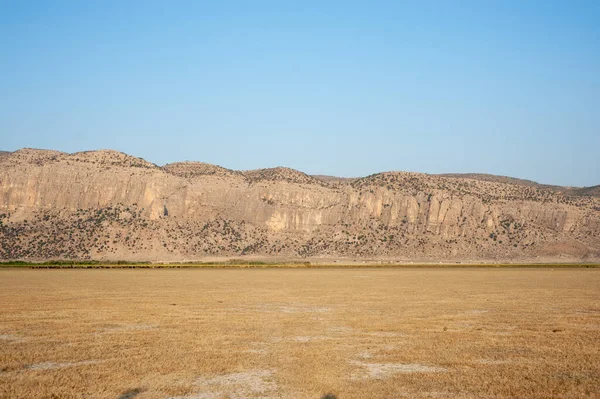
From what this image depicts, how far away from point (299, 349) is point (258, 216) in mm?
121573

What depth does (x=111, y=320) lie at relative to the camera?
2345cm

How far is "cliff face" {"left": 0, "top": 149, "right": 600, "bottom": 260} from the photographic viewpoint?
12112 cm

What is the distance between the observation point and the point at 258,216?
138 metres

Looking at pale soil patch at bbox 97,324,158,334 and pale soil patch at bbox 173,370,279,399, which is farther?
pale soil patch at bbox 97,324,158,334

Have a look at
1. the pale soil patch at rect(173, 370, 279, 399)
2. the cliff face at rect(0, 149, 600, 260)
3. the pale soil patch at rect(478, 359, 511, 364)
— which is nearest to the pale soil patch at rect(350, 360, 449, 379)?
the pale soil patch at rect(478, 359, 511, 364)

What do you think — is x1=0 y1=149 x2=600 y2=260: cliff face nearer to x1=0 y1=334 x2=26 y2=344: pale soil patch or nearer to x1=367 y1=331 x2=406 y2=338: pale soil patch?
x1=0 y1=334 x2=26 y2=344: pale soil patch

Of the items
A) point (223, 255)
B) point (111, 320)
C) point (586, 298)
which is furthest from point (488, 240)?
point (111, 320)

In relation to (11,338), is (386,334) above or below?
above

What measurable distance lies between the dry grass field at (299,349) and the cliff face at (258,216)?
92483mm

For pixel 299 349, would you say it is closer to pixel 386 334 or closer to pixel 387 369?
pixel 387 369

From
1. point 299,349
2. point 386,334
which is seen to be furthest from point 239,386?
point 386,334

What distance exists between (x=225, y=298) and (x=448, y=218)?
108368 mm

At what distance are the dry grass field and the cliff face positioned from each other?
303 feet

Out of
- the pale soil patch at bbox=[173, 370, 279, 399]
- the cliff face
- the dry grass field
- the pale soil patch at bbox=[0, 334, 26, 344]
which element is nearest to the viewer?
the pale soil patch at bbox=[173, 370, 279, 399]
